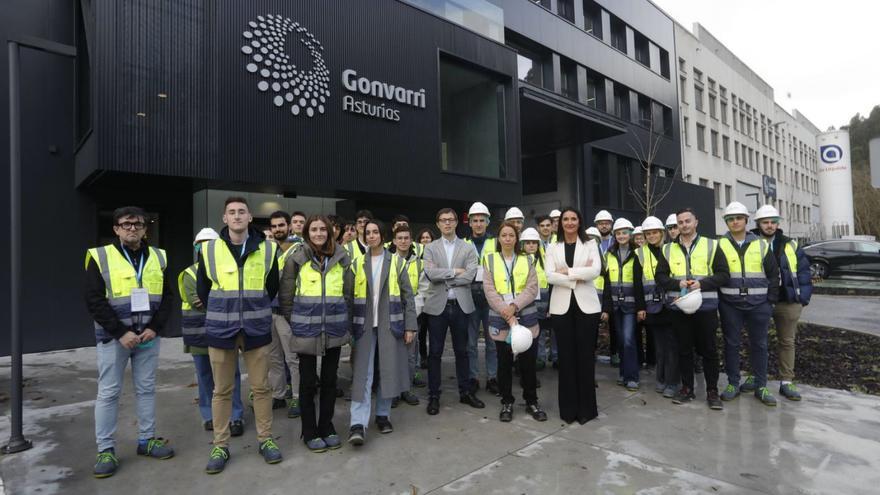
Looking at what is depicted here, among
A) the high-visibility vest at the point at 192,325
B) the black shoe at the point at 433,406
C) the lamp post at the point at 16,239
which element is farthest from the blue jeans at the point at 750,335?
the lamp post at the point at 16,239

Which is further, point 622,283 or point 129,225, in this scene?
point 622,283

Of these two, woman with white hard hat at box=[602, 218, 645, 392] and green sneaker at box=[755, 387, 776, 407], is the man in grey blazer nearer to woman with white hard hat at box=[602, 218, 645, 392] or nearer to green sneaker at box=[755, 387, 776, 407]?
woman with white hard hat at box=[602, 218, 645, 392]

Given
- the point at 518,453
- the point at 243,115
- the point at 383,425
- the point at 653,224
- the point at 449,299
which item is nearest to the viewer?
the point at 518,453

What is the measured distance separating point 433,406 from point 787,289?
3970 millimetres

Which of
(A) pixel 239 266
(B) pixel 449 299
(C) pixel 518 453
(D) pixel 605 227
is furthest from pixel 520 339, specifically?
(D) pixel 605 227

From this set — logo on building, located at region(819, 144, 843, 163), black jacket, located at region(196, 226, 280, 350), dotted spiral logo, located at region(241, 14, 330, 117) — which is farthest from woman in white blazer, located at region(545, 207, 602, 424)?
logo on building, located at region(819, 144, 843, 163)

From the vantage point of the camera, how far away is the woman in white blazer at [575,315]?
4543 mm

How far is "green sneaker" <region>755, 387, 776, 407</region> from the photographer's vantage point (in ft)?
16.0

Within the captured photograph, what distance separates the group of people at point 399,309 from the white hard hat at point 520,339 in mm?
13

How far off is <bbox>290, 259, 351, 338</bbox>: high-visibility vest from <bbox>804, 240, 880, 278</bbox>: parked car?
779 inches

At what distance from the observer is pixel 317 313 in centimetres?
382

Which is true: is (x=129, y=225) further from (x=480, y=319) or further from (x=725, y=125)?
(x=725, y=125)

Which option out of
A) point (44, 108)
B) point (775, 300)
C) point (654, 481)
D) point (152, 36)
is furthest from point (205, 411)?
point (44, 108)

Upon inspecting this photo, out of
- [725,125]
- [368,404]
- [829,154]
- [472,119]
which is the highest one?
[725,125]
